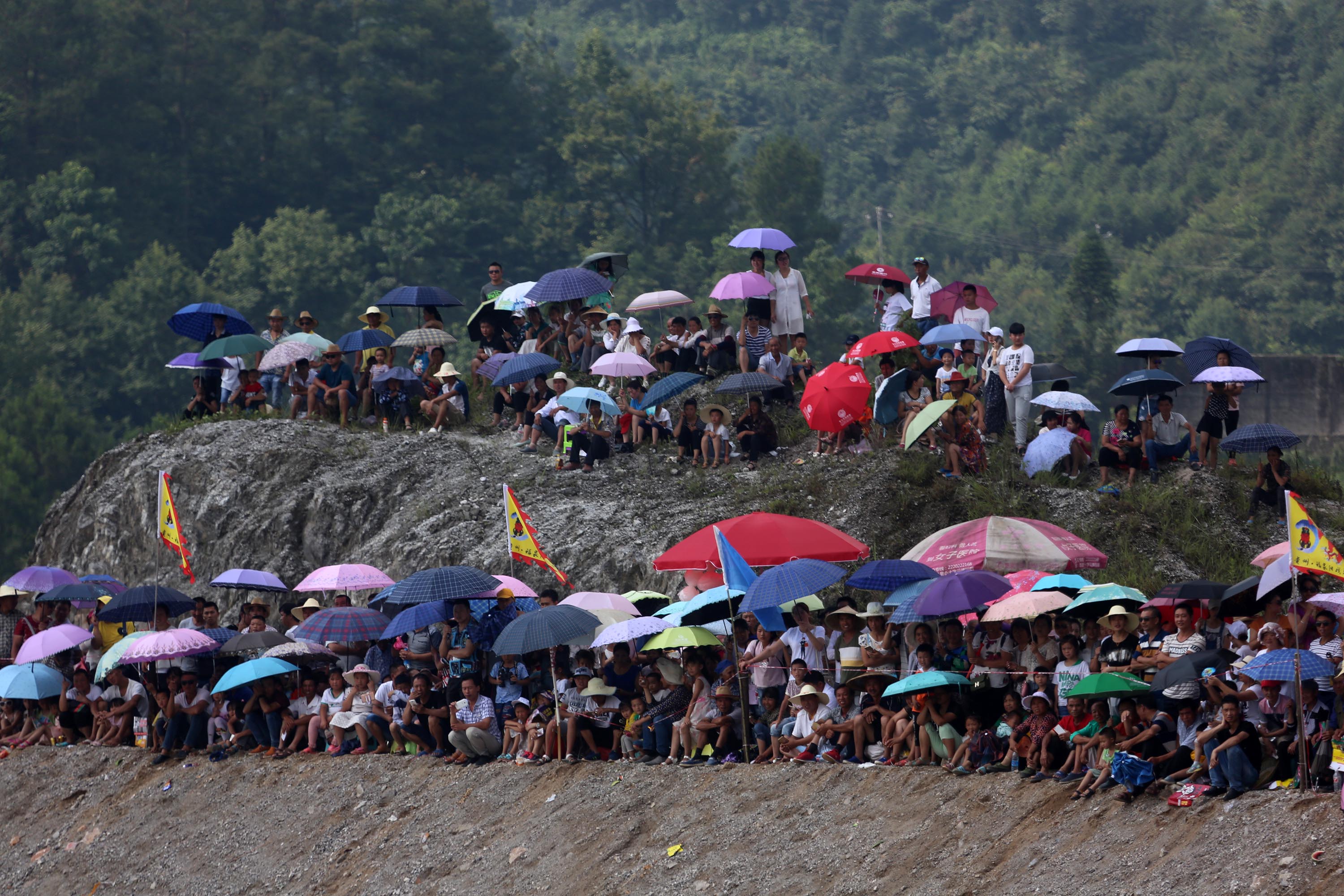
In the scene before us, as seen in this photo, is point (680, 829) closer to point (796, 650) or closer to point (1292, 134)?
point (796, 650)

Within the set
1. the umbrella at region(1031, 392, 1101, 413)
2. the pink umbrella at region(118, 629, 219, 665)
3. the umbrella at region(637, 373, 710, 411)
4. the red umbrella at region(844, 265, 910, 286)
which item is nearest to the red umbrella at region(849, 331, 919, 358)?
the umbrella at region(637, 373, 710, 411)

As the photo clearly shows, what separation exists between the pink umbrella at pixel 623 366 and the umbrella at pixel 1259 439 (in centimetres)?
755

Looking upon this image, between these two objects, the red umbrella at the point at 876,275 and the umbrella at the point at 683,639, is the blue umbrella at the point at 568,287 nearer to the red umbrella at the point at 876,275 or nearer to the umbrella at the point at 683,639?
the red umbrella at the point at 876,275

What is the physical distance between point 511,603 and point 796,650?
3.68m

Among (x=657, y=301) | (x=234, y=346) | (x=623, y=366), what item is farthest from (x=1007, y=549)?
(x=234, y=346)

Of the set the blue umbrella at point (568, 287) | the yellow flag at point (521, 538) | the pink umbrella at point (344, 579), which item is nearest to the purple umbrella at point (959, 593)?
the yellow flag at point (521, 538)

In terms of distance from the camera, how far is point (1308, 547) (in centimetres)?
1393

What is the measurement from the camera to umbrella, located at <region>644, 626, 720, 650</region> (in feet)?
56.7

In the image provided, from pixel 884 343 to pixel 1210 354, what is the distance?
3.94 meters

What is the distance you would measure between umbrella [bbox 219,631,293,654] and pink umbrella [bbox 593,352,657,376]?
6024 mm

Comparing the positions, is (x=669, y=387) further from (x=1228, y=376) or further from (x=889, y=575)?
(x=889, y=575)

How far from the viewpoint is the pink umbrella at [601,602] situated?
1928 centimetres

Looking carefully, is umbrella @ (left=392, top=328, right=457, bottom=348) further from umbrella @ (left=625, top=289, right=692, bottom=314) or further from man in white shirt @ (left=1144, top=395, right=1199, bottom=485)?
man in white shirt @ (left=1144, top=395, right=1199, bottom=485)

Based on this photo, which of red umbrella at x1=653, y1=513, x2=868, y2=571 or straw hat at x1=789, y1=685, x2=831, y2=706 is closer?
straw hat at x1=789, y1=685, x2=831, y2=706
